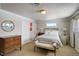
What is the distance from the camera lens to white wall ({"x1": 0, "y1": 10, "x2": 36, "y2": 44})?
1584 mm

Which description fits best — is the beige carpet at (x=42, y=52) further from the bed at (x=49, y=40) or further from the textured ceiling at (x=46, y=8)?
the textured ceiling at (x=46, y=8)

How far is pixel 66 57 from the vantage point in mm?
1541

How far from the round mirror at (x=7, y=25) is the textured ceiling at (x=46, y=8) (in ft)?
0.79

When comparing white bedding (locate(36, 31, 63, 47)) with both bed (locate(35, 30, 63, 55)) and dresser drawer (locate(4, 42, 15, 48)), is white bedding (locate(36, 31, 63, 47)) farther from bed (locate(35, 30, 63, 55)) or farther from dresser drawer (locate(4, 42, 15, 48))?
dresser drawer (locate(4, 42, 15, 48))

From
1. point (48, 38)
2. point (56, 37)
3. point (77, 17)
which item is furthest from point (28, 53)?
point (77, 17)

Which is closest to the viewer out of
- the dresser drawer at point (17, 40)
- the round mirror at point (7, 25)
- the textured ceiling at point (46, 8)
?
the textured ceiling at point (46, 8)

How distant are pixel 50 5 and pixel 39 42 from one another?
792 mm

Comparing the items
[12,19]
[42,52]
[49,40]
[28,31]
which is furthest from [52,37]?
[12,19]

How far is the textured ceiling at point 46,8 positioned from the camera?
151 centimetres

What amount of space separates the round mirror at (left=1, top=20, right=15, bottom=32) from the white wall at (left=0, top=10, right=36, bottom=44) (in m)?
0.06

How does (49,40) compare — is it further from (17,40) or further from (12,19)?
(12,19)

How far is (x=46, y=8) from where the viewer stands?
5.17ft

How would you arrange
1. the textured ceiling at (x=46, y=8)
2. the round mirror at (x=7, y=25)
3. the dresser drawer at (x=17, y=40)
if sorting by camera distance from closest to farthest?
the textured ceiling at (x=46, y=8) < the round mirror at (x=7, y=25) < the dresser drawer at (x=17, y=40)

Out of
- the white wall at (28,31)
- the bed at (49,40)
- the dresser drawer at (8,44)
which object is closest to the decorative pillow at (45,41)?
the bed at (49,40)
